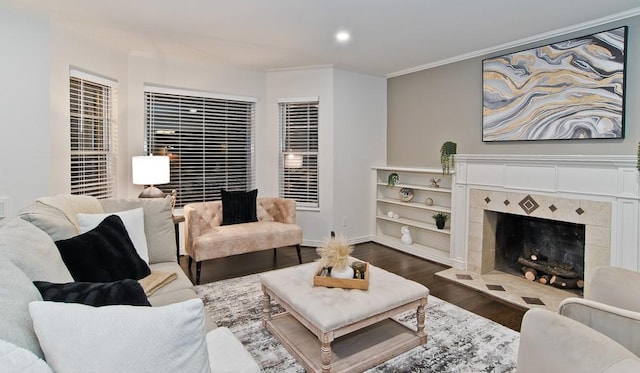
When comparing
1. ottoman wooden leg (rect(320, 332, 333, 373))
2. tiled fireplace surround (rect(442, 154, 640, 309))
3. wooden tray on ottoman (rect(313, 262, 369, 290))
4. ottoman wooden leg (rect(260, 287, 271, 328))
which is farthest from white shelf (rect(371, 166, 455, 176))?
ottoman wooden leg (rect(320, 332, 333, 373))

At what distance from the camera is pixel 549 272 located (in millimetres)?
3656

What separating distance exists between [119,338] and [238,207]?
11.3 feet

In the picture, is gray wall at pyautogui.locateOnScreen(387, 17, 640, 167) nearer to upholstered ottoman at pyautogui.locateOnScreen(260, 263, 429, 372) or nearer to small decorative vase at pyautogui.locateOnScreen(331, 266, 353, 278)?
upholstered ottoman at pyautogui.locateOnScreen(260, 263, 429, 372)

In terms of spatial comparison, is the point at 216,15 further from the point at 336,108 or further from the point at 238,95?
the point at 336,108

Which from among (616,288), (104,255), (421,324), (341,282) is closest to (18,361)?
(104,255)

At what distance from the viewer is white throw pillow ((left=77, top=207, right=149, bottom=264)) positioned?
2285 mm

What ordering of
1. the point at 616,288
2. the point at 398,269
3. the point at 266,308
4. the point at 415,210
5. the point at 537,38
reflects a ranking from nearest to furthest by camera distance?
the point at 616,288 < the point at 266,308 < the point at 537,38 < the point at 398,269 < the point at 415,210

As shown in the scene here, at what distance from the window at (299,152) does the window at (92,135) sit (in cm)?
220

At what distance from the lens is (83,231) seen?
88.3 inches

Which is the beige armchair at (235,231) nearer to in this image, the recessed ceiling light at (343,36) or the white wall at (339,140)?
the white wall at (339,140)

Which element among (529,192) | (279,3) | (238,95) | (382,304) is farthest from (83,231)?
(529,192)

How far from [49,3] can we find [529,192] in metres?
4.75

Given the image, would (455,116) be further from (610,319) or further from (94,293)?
(94,293)

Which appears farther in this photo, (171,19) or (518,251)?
(518,251)
